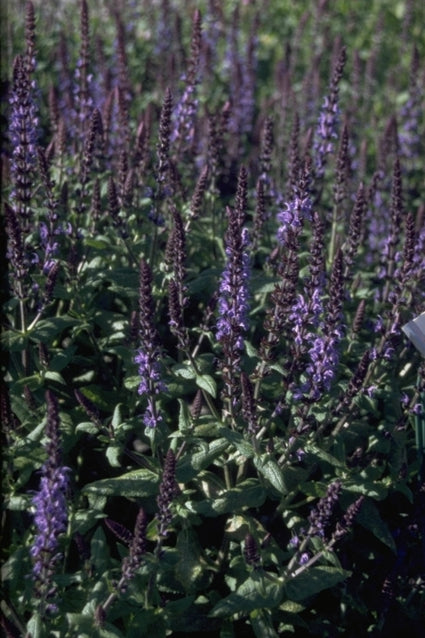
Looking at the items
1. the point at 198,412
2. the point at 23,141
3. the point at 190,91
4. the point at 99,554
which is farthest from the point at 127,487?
the point at 190,91

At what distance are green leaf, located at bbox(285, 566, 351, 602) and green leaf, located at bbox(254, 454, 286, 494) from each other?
456 mm

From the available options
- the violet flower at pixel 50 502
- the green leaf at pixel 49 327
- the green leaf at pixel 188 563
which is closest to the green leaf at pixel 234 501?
the green leaf at pixel 188 563

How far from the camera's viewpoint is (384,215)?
24.7ft

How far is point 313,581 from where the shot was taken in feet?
13.2

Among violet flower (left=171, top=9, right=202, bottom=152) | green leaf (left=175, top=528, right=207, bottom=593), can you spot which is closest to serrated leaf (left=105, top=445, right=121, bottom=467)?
green leaf (left=175, top=528, right=207, bottom=593)

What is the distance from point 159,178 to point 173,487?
6.76 ft

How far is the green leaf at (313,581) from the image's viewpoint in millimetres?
3969

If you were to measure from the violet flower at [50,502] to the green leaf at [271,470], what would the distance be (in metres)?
0.99

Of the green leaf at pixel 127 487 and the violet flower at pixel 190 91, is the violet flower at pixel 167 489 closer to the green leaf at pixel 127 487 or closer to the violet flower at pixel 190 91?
the green leaf at pixel 127 487

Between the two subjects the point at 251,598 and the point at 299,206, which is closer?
the point at 299,206

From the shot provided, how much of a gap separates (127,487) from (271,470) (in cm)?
70

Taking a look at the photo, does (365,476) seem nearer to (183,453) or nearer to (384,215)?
(183,453)

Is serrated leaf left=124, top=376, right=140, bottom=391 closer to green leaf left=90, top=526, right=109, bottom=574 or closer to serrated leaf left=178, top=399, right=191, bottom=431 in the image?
serrated leaf left=178, top=399, right=191, bottom=431

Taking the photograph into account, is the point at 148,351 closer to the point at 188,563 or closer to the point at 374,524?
the point at 188,563
